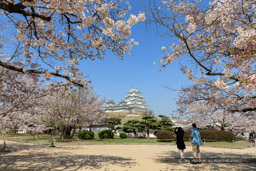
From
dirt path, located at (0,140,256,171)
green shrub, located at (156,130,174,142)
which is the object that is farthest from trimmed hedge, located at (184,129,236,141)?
dirt path, located at (0,140,256,171)

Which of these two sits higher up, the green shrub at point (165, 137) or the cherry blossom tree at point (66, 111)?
the cherry blossom tree at point (66, 111)

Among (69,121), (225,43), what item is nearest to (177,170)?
(225,43)

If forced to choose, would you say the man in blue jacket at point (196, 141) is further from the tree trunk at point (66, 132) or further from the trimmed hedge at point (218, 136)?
the tree trunk at point (66, 132)

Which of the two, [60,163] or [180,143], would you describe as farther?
[180,143]

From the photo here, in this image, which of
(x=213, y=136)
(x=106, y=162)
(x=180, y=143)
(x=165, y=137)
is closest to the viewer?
(x=106, y=162)

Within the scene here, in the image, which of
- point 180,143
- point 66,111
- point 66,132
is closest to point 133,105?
point 66,132

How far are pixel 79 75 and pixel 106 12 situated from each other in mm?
3569

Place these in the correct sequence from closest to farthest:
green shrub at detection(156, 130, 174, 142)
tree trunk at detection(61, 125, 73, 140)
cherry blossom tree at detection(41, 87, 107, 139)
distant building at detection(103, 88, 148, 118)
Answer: cherry blossom tree at detection(41, 87, 107, 139) < tree trunk at detection(61, 125, 73, 140) < green shrub at detection(156, 130, 174, 142) < distant building at detection(103, 88, 148, 118)

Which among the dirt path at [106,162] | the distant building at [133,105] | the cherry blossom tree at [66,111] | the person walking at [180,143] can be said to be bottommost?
the dirt path at [106,162]

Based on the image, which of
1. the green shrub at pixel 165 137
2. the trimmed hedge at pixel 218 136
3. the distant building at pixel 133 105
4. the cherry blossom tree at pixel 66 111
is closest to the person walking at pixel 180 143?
the cherry blossom tree at pixel 66 111

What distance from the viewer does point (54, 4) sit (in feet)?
12.6

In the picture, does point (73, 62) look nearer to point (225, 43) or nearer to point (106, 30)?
point (106, 30)

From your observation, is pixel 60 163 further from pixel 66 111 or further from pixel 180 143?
pixel 66 111

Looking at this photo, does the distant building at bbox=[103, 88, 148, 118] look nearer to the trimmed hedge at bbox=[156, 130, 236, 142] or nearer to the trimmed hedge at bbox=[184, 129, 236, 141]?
the trimmed hedge at bbox=[156, 130, 236, 142]
